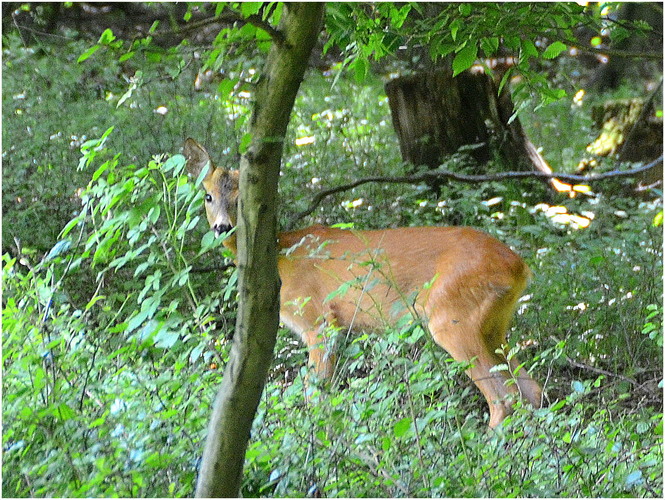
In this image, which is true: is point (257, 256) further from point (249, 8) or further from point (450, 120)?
point (450, 120)

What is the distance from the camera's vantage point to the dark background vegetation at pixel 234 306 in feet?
12.0

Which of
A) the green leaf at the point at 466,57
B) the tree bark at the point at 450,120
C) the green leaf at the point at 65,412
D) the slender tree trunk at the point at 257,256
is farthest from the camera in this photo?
the tree bark at the point at 450,120

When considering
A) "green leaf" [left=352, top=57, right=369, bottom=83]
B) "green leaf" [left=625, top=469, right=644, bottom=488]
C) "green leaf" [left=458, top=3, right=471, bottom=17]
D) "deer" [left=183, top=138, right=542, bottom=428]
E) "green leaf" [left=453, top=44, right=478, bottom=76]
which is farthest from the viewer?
"deer" [left=183, top=138, right=542, bottom=428]

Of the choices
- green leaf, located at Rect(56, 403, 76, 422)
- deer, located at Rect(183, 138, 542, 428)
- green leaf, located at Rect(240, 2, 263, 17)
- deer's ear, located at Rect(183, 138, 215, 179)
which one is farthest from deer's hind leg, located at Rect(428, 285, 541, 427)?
green leaf, located at Rect(240, 2, 263, 17)

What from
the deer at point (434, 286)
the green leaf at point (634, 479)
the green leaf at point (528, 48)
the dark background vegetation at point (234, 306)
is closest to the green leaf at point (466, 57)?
the green leaf at point (528, 48)

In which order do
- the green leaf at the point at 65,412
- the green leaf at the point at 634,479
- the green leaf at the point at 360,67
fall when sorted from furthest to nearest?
the green leaf at the point at 360,67
the green leaf at the point at 634,479
the green leaf at the point at 65,412

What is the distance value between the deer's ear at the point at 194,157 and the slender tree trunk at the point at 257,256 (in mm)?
3799

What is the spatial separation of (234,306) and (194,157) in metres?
1.14

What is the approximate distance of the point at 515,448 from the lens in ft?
13.5

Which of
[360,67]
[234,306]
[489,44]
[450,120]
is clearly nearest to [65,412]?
[360,67]

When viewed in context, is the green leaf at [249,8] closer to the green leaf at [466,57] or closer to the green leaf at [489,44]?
the green leaf at [466,57]

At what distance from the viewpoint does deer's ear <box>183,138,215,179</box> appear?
22.5ft

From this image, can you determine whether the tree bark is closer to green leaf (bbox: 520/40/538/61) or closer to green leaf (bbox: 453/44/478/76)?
green leaf (bbox: 520/40/538/61)

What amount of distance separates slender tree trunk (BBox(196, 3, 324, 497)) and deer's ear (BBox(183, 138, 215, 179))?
3.80 meters
